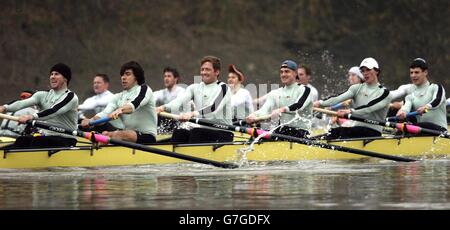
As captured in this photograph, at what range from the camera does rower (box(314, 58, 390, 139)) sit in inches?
671

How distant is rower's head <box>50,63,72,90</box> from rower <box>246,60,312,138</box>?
2942mm

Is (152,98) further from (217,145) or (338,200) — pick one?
(338,200)

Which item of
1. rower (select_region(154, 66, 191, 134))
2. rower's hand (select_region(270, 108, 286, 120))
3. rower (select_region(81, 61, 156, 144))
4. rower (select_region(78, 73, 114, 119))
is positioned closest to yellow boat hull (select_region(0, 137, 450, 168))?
rower (select_region(81, 61, 156, 144))

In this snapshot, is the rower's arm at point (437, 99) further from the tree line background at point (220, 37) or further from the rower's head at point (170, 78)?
the tree line background at point (220, 37)

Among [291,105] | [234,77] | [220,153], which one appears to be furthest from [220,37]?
[220,153]

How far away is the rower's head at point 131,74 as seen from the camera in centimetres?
1554

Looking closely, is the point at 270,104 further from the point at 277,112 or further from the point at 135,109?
the point at 135,109

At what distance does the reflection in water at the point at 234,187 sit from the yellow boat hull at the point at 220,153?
284 millimetres

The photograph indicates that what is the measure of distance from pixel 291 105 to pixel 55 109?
3.68 metres

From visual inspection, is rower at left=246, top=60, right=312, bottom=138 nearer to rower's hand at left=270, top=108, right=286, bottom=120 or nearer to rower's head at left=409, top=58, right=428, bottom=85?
rower's hand at left=270, top=108, right=286, bottom=120

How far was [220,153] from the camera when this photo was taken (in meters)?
15.8

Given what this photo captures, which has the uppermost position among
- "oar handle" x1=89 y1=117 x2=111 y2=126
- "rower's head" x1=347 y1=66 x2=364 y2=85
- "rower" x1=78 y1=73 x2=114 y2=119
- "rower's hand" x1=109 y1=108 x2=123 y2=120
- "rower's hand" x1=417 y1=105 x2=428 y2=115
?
"rower's head" x1=347 y1=66 x2=364 y2=85

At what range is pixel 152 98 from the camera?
15602mm

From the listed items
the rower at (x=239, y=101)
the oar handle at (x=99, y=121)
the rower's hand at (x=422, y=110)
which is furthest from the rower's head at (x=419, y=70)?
the oar handle at (x=99, y=121)
